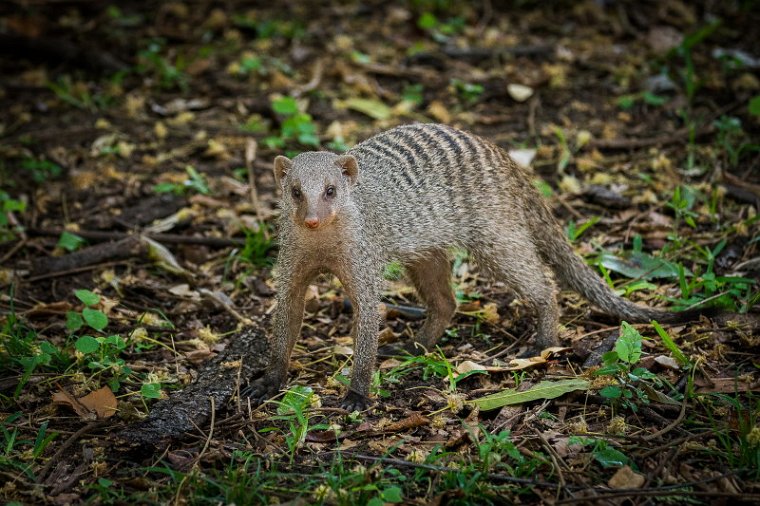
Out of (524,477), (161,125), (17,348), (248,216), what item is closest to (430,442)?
(524,477)

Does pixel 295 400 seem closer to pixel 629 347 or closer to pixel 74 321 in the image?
pixel 74 321

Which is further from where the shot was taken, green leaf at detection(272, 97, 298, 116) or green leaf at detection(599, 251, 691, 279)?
green leaf at detection(272, 97, 298, 116)

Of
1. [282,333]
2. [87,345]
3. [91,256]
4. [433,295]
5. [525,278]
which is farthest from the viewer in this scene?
[91,256]

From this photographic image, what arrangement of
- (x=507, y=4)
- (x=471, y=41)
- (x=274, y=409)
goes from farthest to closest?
(x=507, y=4) → (x=471, y=41) → (x=274, y=409)

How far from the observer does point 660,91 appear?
24.7ft

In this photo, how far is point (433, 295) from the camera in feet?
16.7

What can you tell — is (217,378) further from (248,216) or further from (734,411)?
(734,411)

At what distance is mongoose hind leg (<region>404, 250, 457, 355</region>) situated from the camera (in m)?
5.05

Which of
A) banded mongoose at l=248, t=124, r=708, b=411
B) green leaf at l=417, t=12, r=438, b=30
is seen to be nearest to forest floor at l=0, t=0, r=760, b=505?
green leaf at l=417, t=12, r=438, b=30

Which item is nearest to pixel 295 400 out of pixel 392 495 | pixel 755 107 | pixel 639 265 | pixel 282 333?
pixel 282 333

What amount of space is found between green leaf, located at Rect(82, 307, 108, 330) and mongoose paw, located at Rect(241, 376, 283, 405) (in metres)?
0.91

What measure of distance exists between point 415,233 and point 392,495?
186cm

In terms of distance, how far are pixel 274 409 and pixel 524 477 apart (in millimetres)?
1409

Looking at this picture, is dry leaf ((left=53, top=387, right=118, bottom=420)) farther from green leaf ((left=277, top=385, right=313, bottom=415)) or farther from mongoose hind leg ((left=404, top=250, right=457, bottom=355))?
mongoose hind leg ((left=404, top=250, right=457, bottom=355))
